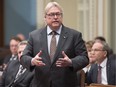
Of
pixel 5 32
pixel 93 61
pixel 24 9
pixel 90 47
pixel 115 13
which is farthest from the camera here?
pixel 5 32

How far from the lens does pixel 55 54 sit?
3.54m

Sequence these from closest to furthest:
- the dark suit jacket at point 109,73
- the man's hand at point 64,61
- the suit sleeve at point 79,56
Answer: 1. the man's hand at point 64,61
2. the suit sleeve at point 79,56
3. the dark suit jacket at point 109,73

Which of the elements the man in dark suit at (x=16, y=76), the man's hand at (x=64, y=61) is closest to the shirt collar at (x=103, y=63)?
the man in dark suit at (x=16, y=76)

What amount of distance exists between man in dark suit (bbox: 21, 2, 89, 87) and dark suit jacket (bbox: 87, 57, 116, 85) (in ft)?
4.79

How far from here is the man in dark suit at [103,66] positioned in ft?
16.5

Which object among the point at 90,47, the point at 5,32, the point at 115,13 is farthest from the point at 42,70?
the point at 5,32

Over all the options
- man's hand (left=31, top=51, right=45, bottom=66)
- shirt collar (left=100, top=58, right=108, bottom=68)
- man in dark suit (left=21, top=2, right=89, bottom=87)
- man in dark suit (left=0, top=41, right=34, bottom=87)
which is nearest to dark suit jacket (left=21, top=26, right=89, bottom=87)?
man in dark suit (left=21, top=2, right=89, bottom=87)

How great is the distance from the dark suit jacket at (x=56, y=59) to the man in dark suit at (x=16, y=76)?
3.26 feet

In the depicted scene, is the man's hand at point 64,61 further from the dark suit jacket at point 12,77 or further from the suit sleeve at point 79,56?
the dark suit jacket at point 12,77

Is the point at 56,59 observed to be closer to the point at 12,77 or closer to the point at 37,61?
the point at 37,61

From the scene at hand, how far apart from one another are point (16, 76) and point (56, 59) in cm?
148

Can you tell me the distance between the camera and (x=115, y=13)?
7.68 metres

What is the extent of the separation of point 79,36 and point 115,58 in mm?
1671

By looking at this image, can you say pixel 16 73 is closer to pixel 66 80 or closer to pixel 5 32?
pixel 66 80
